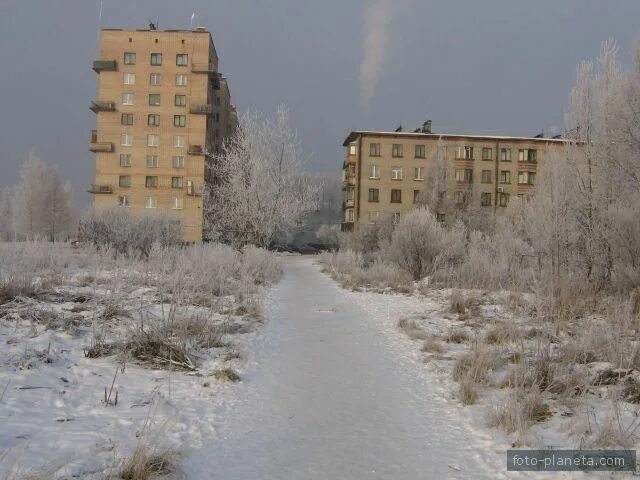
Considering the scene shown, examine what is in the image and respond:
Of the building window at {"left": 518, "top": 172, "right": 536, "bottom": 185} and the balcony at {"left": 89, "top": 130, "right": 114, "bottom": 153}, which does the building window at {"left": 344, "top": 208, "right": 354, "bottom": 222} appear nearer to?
the building window at {"left": 518, "top": 172, "right": 536, "bottom": 185}

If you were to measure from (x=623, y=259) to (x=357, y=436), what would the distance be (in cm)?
1115

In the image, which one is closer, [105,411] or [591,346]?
[105,411]

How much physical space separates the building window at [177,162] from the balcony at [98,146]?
6738mm

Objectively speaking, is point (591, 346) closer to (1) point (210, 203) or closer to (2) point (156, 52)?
(1) point (210, 203)

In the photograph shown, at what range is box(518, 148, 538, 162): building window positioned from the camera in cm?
6250

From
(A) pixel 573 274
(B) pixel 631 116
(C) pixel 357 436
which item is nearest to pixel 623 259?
(A) pixel 573 274

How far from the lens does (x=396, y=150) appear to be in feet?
202

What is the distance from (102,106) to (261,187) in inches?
1438

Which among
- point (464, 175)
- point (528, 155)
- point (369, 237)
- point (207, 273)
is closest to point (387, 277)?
point (207, 273)

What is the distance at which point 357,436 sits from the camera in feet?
13.5

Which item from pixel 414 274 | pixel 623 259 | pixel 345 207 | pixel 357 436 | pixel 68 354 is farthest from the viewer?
pixel 345 207

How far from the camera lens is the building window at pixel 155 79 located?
180 feet

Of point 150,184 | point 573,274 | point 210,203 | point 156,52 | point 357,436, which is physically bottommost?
point 357,436

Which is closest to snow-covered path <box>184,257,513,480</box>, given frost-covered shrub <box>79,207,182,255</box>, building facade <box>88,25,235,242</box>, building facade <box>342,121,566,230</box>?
frost-covered shrub <box>79,207,182,255</box>
